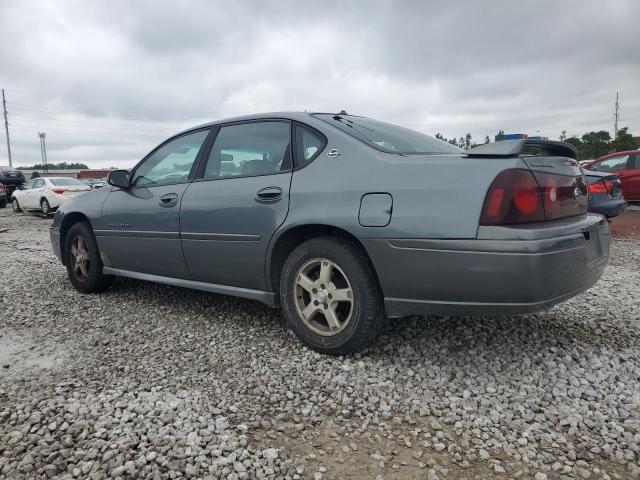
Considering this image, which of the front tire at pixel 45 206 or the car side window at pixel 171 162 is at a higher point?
the car side window at pixel 171 162

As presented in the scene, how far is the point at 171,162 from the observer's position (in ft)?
12.9

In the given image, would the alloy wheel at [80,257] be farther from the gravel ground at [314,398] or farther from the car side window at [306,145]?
the car side window at [306,145]

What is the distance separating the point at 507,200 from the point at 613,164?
12143 millimetres

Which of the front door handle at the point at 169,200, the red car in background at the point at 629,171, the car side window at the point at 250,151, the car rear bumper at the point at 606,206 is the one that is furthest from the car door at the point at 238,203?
the red car in background at the point at 629,171

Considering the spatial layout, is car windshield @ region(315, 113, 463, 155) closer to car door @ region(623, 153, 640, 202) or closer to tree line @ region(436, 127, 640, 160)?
car door @ region(623, 153, 640, 202)

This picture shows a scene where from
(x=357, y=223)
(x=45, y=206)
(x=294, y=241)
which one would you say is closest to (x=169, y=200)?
(x=294, y=241)

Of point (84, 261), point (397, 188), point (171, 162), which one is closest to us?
point (397, 188)

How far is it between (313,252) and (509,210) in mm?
1133

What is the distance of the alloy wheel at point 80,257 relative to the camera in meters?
4.55

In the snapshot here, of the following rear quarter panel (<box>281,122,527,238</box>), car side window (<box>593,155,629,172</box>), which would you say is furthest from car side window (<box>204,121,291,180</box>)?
car side window (<box>593,155,629,172</box>)

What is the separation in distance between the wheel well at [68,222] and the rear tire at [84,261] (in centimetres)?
7

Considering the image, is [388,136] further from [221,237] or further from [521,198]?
[221,237]

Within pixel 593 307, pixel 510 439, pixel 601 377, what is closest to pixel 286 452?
pixel 510 439

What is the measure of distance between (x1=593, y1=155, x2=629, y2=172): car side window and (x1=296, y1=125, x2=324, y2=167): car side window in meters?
11.5
